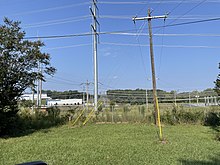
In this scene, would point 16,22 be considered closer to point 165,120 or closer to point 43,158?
point 43,158

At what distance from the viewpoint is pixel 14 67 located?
13953 millimetres

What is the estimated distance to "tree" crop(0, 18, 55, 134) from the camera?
44.2ft

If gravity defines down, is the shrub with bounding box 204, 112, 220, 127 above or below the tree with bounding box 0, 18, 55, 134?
below

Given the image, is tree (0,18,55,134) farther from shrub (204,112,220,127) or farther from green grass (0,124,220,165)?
shrub (204,112,220,127)

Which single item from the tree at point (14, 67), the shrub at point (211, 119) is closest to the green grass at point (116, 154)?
the tree at point (14, 67)

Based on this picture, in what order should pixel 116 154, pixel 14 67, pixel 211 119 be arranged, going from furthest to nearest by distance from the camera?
pixel 211 119 < pixel 14 67 < pixel 116 154

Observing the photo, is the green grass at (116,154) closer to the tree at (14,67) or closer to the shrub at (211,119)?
the tree at (14,67)

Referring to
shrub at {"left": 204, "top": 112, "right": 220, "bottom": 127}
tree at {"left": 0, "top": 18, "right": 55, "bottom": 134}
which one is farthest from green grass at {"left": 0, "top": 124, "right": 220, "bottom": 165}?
shrub at {"left": 204, "top": 112, "right": 220, "bottom": 127}

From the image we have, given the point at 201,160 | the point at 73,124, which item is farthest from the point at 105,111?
the point at 201,160

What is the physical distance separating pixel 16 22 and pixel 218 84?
466 inches

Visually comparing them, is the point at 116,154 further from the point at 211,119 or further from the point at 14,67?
the point at 211,119

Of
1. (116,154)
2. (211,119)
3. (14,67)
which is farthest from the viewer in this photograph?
(211,119)

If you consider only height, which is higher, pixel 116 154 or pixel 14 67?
pixel 14 67

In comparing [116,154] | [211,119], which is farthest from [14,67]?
[211,119]
